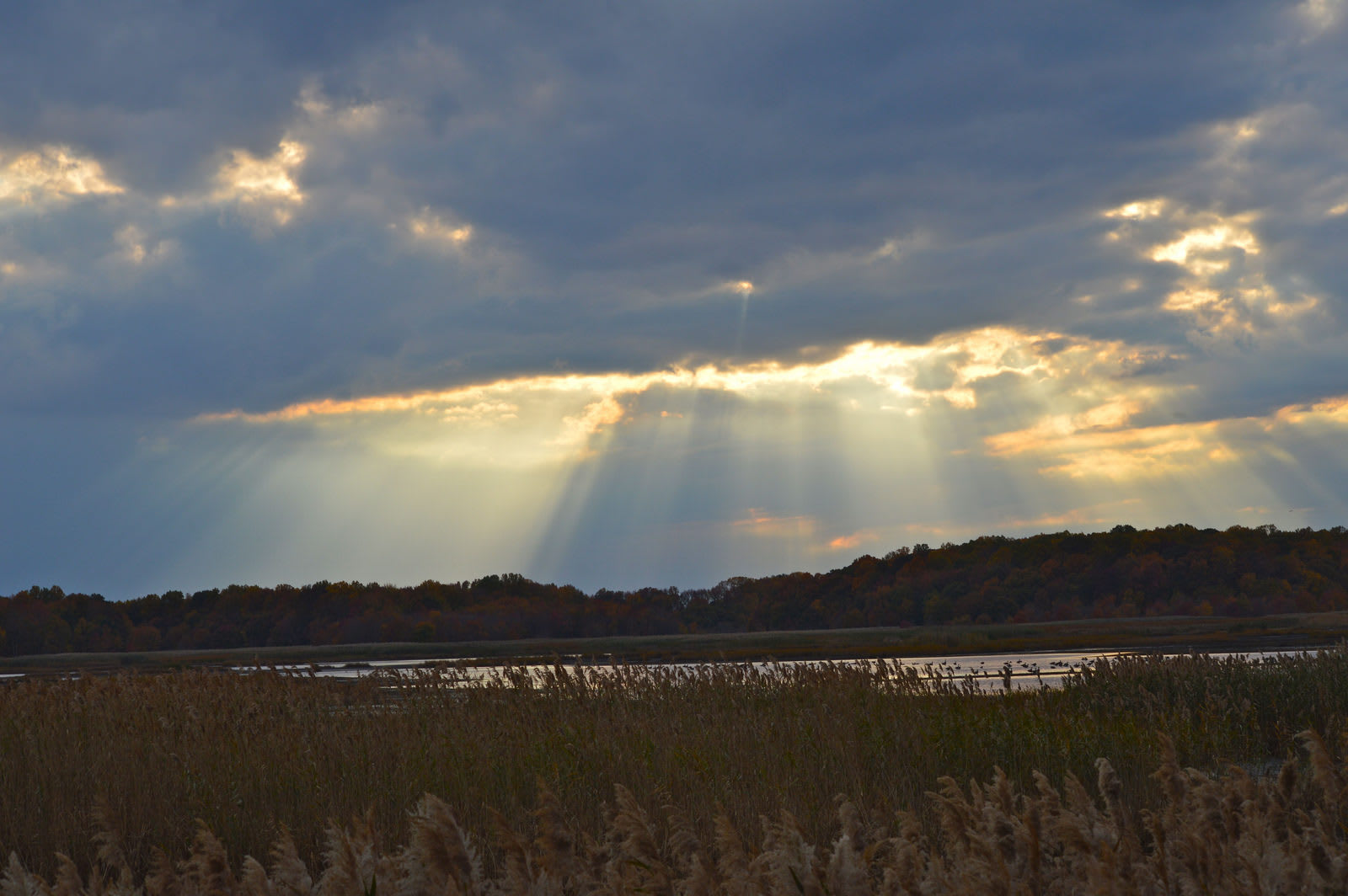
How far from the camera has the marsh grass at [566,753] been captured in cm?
929

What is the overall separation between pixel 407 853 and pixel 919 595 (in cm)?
11336

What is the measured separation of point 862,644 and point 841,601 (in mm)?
46569

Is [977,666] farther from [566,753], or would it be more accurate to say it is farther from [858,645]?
[566,753]

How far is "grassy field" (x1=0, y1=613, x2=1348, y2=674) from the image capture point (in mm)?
60812

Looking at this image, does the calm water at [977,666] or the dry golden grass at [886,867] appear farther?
the calm water at [977,666]

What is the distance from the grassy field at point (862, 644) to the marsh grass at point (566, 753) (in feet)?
127

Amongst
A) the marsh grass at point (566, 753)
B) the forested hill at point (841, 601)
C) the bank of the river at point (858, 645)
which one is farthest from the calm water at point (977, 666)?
the forested hill at point (841, 601)

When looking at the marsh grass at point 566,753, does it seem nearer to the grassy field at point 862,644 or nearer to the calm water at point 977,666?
the calm water at point 977,666

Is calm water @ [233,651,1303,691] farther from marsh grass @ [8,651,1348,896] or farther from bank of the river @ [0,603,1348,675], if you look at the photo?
bank of the river @ [0,603,1348,675]

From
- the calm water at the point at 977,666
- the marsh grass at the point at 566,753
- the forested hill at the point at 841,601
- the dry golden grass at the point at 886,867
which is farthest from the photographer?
the forested hill at the point at 841,601

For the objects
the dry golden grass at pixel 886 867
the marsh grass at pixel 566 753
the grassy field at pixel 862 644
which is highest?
→ the dry golden grass at pixel 886 867

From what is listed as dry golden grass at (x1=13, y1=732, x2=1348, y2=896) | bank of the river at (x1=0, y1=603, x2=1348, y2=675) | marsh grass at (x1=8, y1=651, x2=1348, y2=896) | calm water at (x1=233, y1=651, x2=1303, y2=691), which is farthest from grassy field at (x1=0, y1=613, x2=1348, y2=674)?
dry golden grass at (x1=13, y1=732, x2=1348, y2=896)

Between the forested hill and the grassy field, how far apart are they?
1267 centimetres

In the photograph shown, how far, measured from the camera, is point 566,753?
451 inches
